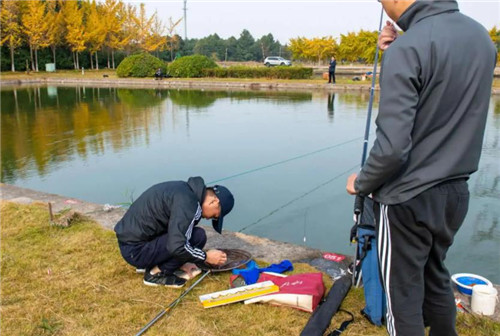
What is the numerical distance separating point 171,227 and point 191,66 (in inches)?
1134

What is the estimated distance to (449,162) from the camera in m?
1.63

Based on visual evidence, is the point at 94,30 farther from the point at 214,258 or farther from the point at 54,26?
the point at 214,258

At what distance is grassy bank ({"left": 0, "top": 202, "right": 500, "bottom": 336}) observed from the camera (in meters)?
2.44

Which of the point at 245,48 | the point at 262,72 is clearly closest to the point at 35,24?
the point at 262,72

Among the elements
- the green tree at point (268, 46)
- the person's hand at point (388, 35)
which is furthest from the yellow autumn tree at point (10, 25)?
the green tree at point (268, 46)

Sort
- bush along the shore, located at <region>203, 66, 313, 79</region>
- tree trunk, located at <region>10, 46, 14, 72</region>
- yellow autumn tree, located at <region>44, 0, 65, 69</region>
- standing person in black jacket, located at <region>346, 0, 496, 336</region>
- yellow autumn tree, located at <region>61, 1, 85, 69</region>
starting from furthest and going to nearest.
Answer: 1. yellow autumn tree, located at <region>61, 1, 85, 69</region>
2. yellow autumn tree, located at <region>44, 0, 65, 69</region>
3. tree trunk, located at <region>10, 46, 14, 72</region>
4. bush along the shore, located at <region>203, 66, 313, 79</region>
5. standing person in black jacket, located at <region>346, 0, 496, 336</region>

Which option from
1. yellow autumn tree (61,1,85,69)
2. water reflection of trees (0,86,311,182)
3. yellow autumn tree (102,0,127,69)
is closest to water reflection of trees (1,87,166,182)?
water reflection of trees (0,86,311,182)

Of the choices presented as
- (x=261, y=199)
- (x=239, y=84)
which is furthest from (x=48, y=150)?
(x=239, y=84)

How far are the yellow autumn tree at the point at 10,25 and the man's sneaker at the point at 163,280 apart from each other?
3633 centimetres

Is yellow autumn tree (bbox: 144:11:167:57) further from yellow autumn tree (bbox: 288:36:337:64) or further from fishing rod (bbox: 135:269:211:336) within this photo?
fishing rod (bbox: 135:269:211:336)

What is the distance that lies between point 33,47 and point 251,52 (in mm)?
45684

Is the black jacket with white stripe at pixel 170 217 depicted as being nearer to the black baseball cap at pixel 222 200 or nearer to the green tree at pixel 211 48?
the black baseball cap at pixel 222 200

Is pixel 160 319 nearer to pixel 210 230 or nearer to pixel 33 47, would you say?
pixel 210 230

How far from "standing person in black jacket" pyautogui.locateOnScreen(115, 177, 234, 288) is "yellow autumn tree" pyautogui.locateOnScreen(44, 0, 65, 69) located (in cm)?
3820
